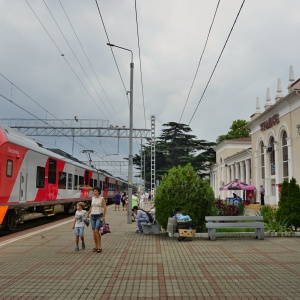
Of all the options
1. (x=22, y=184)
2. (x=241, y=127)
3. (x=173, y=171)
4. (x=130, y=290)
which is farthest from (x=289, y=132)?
(x=241, y=127)

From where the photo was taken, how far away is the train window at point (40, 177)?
16.3 m

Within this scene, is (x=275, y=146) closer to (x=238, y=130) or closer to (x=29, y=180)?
(x=29, y=180)

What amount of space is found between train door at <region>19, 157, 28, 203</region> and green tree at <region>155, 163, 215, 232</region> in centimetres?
484

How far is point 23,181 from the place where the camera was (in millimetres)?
14438

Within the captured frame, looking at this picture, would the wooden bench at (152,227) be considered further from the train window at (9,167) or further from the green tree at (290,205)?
the train window at (9,167)

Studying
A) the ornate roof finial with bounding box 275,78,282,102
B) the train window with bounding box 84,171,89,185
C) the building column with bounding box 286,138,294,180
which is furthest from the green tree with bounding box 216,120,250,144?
the train window with bounding box 84,171,89,185

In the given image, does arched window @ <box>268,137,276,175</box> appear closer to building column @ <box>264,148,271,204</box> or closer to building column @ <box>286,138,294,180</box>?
building column @ <box>264,148,271,204</box>

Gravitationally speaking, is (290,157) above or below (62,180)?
above

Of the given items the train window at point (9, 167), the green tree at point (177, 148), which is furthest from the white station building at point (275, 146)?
the train window at point (9, 167)

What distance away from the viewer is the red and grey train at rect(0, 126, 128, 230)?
1296cm

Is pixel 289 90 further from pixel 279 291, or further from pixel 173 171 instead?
pixel 279 291

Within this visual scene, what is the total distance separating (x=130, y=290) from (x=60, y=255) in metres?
3.76

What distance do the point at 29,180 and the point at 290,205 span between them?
953 cm

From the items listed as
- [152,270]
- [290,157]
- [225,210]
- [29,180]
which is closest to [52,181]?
[29,180]
